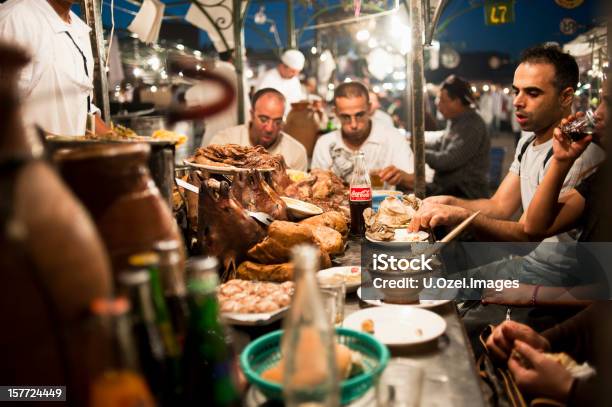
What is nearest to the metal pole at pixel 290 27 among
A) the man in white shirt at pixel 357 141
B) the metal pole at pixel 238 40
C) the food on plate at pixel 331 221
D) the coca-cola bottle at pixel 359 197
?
the metal pole at pixel 238 40

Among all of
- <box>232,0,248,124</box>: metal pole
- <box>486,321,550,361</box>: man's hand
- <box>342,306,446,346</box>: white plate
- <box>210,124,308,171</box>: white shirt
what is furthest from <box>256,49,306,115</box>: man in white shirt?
<box>342,306,446,346</box>: white plate

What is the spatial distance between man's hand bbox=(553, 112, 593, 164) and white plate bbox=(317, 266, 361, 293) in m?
1.49

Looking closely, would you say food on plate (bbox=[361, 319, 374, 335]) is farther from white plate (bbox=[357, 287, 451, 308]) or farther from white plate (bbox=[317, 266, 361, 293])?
white plate (bbox=[317, 266, 361, 293])

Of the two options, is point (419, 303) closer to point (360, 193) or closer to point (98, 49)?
point (360, 193)

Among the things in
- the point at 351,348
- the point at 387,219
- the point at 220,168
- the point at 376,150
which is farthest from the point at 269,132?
the point at 351,348

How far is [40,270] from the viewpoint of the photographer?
0.78 m

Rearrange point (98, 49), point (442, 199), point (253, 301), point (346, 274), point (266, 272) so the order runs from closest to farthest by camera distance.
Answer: point (253, 301) → point (266, 272) → point (346, 274) → point (98, 49) → point (442, 199)

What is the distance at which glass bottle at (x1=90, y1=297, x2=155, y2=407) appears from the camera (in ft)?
2.42

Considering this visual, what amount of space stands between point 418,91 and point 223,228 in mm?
2445

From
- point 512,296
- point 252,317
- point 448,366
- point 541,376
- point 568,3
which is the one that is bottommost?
point 512,296

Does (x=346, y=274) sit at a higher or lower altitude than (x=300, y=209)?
lower

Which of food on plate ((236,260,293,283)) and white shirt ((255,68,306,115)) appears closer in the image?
food on plate ((236,260,293,283))

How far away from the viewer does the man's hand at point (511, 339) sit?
2.09m

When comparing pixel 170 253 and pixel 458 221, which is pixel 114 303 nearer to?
pixel 170 253
